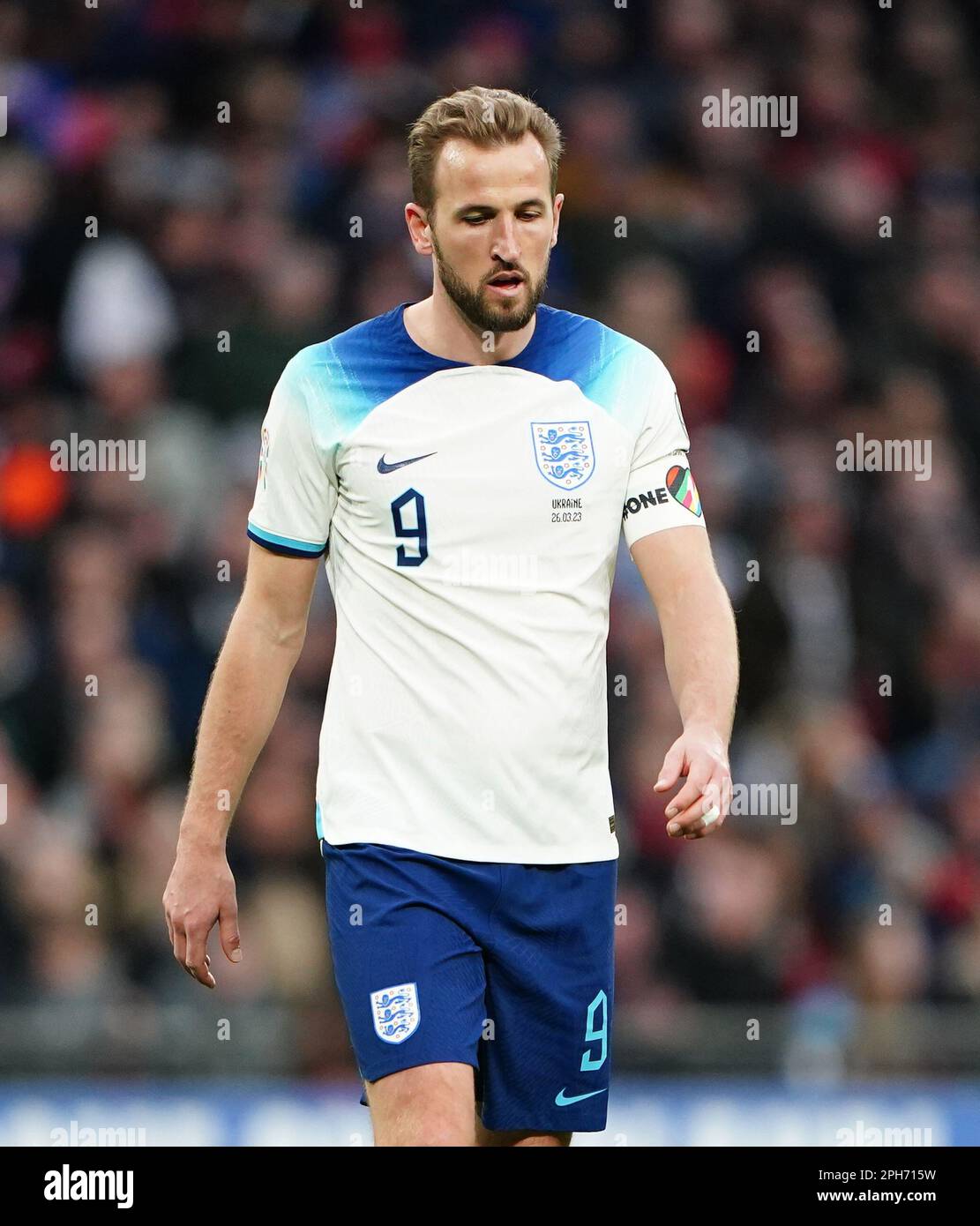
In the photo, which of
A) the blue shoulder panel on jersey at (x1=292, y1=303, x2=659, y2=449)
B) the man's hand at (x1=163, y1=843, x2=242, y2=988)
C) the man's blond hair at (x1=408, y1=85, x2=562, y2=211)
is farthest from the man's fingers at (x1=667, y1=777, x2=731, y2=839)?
the man's blond hair at (x1=408, y1=85, x2=562, y2=211)

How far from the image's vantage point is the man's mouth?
4152mm

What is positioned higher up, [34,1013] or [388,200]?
[388,200]

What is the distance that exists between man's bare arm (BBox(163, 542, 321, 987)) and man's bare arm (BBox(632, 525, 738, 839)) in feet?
2.34

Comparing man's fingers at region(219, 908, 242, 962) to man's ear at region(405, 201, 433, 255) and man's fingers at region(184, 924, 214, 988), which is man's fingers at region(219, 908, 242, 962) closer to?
man's fingers at region(184, 924, 214, 988)

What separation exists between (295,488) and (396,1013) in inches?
42.7

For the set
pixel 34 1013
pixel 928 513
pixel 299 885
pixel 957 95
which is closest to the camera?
pixel 34 1013

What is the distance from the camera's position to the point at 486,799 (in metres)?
4.07

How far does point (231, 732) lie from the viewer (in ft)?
14.0

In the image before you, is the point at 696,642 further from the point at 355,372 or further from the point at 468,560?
the point at 355,372

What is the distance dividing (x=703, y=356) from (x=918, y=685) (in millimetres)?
1784

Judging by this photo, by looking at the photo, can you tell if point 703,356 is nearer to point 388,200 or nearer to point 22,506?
point 388,200

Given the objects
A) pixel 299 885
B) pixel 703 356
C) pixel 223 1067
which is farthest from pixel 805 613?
pixel 223 1067

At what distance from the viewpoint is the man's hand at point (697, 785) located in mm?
3688

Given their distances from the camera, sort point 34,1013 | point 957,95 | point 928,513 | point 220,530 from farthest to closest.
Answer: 1. point 957,95
2. point 928,513
3. point 220,530
4. point 34,1013
